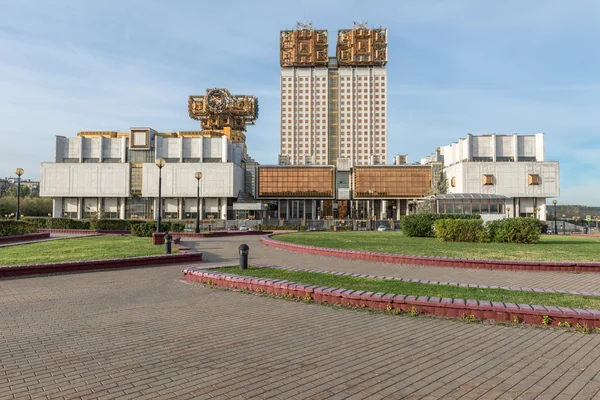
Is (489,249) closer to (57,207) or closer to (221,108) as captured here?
(57,207)

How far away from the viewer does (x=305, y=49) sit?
101500 millimetres

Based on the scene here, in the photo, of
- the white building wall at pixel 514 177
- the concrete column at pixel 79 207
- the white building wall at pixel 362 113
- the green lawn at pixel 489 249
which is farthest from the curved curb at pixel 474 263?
the white building wall at pixel 362 113

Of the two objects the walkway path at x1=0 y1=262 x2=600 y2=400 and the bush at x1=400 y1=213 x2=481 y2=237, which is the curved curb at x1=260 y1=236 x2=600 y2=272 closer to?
the walkway path at x1=0 y1=262 x2=600 y2=400

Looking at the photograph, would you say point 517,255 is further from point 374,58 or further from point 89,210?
point 374,58

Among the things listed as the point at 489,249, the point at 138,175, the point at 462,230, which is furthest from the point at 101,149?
the point at 489,249

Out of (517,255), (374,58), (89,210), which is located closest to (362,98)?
(374,58)

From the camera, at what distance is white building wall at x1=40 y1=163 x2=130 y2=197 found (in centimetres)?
7088

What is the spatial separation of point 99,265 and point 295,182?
215 feet

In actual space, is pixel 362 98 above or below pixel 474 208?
above

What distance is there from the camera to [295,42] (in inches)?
3999

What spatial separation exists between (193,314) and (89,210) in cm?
7605

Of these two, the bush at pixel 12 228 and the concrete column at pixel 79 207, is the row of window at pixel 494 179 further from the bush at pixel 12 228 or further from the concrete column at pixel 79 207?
the concrete column at pixel 79 207

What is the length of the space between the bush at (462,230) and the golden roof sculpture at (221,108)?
77030 mm

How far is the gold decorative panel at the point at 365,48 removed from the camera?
10044 centimetres
